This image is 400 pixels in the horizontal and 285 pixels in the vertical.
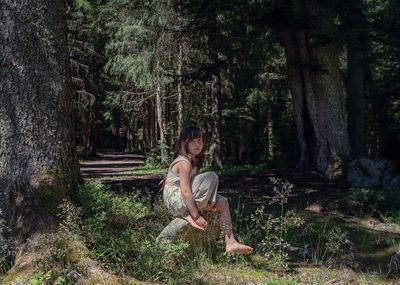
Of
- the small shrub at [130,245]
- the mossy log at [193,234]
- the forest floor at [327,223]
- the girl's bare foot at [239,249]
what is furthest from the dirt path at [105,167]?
the girl's bare foot at [239,249]

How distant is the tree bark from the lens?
3.49 meters

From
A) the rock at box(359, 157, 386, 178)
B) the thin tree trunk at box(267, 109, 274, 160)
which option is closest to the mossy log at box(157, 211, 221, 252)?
the rock at box(359, 157, 386, 178)

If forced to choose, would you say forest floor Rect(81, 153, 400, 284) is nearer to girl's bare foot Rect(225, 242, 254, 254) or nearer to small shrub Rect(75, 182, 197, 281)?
girl's bare foot Rect(225, 242, 254, 254)

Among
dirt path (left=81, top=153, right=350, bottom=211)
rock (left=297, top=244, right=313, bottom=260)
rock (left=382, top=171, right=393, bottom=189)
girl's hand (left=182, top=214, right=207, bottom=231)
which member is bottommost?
rock (left=297, top=244, right=313, bottom=260)

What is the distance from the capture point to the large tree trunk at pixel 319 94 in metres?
9.24

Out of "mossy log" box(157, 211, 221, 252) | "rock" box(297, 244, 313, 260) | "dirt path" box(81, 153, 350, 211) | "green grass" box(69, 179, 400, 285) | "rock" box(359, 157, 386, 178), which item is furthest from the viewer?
"rock" box(359, 157, 386, 178)

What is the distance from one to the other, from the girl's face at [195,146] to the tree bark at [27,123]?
4.78ft

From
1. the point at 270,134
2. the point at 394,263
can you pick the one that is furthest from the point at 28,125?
the point at 270,134

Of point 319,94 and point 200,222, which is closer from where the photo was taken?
point 200,222

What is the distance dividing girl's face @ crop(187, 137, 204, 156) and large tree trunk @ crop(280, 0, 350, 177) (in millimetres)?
6214

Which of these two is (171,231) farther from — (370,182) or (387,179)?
(387,179)

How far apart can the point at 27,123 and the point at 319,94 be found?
7949 mm

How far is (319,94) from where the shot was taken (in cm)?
951

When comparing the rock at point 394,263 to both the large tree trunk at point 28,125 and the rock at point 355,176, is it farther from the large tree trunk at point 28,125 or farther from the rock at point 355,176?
the rock at point 355,176
